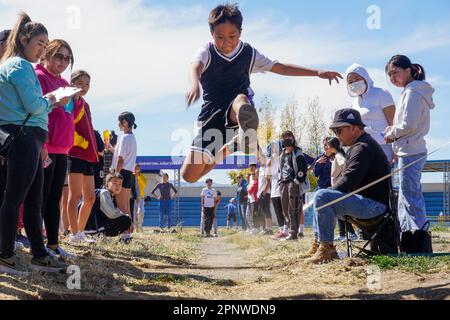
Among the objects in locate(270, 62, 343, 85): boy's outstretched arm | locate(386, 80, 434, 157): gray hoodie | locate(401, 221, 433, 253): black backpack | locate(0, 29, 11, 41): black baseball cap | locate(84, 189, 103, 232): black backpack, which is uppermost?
locate(0, 29, 11, 41): black baseball cap

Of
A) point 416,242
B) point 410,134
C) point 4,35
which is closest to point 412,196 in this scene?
point 416,242

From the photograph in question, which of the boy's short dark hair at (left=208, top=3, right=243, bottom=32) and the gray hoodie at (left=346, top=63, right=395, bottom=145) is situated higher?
the boy's short dark hair at (left=208, top=3, right=243, bottom=32)

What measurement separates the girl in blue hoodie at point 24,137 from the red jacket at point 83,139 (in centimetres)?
200

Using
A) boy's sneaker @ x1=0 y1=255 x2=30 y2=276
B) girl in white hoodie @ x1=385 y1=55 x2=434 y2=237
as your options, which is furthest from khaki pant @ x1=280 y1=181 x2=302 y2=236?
boy's sneaker @ x1=0 y1=255 x2=30 y2=276

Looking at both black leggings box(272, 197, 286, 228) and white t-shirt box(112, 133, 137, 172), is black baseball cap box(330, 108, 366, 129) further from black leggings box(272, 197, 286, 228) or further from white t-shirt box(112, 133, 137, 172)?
black leggings box(272, 197, 286, 228)

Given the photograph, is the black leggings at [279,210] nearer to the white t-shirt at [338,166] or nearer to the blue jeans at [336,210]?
the white t-shirt at [338,166]

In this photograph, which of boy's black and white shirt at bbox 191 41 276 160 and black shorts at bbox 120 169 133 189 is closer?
boy's black and white shirt at bbox 191 41 276 160

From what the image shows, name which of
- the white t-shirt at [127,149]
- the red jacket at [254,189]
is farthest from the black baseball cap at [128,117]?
the red jacket at [254,189]

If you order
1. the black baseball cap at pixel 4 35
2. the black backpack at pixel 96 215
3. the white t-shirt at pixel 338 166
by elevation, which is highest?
the black baseball cap at pixel 4 35

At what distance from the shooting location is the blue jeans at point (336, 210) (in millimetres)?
5215

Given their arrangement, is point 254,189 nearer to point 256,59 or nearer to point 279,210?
point 279,210

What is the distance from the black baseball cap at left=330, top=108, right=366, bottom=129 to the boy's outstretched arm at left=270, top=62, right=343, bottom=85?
0.57 meters

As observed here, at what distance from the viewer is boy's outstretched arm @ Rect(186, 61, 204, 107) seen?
4.55m
